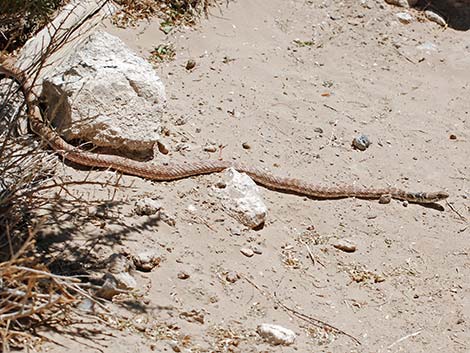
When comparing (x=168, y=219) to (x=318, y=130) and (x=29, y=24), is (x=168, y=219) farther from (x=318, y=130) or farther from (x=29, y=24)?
(x=29, y=24)

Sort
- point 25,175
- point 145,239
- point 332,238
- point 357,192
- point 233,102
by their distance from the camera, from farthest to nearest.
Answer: point 233,102 → point 357,192 → point 332,238 → point 145,239 → point 25,175

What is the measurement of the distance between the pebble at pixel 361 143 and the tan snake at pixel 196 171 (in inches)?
20.7

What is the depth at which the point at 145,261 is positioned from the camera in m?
4.77

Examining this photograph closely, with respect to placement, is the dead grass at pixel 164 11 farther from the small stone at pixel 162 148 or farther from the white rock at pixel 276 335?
the white rock at pixel 276 335

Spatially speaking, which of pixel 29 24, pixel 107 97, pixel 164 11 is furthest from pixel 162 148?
pixel 164 11

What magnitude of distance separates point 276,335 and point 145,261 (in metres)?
0.86

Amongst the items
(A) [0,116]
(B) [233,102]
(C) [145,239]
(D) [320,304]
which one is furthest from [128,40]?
(D) [320,304]

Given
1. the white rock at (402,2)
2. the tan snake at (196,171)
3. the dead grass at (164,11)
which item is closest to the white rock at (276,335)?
the tan snake at (196,171)

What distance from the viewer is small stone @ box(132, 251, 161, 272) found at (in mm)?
4762

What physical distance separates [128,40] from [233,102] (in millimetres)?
1082

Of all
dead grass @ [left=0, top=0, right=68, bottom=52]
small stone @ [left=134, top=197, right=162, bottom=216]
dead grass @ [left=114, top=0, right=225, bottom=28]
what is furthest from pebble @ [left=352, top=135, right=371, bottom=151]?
dead grass @ [left=0, top=0, right=68, bottom=52]

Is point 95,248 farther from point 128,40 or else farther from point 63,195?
point 128,40

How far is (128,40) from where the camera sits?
22.8 ft

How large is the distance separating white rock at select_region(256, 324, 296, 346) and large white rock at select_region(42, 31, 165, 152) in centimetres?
177
